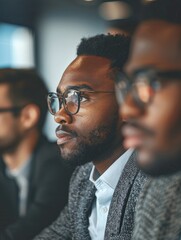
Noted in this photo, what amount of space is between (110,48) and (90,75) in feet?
0.44

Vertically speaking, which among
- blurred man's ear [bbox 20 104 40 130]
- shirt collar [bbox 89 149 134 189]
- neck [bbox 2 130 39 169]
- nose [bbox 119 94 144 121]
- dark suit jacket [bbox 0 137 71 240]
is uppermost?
nose [bbox 119 94 144 121]

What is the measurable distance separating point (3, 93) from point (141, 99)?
144cm

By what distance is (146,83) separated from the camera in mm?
1009

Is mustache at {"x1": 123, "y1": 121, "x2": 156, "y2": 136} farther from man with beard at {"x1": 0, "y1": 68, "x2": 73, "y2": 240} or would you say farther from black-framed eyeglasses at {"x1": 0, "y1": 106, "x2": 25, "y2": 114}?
black-framed eyeglasses at {"x1": 0, "y1": 106, "x2": 25, "y2": 114}

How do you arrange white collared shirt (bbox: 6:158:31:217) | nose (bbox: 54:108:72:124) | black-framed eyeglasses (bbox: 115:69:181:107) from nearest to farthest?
1. black-framed eyeglasses (bbox: 115:69:181:107)
2. nose (bbox: 54:108:72:124)
3. white collared shirt (bbox: 6:158:31:217)

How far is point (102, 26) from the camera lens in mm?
4105

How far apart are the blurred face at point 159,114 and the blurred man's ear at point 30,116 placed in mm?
1416

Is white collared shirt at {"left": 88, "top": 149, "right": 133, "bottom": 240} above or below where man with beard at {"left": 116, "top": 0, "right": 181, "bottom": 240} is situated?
below

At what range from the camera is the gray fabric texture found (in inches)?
45.0

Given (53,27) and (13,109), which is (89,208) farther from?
(53,27)

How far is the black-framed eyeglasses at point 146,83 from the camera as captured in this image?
3.25 ft

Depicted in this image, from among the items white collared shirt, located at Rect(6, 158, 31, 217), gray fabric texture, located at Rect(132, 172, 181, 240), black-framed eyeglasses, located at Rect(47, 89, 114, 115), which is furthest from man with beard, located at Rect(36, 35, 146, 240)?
white collared shirt, located at Rect(6, 158, 31, 217)

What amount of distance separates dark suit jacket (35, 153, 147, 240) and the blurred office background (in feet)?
7.32

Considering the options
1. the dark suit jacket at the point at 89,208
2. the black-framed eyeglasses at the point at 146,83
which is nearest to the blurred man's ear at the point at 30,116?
the dark suit jacket at the point at 89,208
